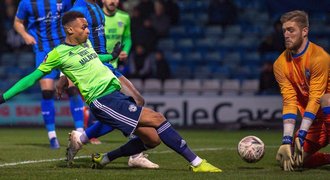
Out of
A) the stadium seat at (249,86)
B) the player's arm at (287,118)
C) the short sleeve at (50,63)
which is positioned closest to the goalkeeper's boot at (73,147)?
the short sleeve at (50,63)

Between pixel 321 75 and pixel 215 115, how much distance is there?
31.1ft

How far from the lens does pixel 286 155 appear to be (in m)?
7.92

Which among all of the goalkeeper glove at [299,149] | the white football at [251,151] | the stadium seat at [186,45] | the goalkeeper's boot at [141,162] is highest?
the goalkeeper glove at [299,149]

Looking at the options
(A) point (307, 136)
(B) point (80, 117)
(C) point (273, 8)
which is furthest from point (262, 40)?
(A) point (307, 136)

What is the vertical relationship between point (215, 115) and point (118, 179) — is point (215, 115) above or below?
below

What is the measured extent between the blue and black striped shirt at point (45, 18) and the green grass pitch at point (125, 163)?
1.50 meters

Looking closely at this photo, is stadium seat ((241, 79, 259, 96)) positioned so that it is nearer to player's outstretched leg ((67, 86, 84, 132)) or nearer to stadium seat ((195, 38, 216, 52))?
stadium seat ((195, 38, 216, 52))

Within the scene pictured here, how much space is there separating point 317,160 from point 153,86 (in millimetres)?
10281

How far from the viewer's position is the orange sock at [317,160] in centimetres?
862

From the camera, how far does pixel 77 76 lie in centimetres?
819

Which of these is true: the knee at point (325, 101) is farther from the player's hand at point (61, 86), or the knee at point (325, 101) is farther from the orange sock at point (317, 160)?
the player's hand at point (61, 86)

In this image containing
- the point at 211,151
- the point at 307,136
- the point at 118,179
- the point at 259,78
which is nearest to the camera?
the point at 118,179

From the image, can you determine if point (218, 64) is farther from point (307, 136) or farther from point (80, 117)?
point (307, 136)

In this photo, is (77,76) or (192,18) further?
(192,18)
